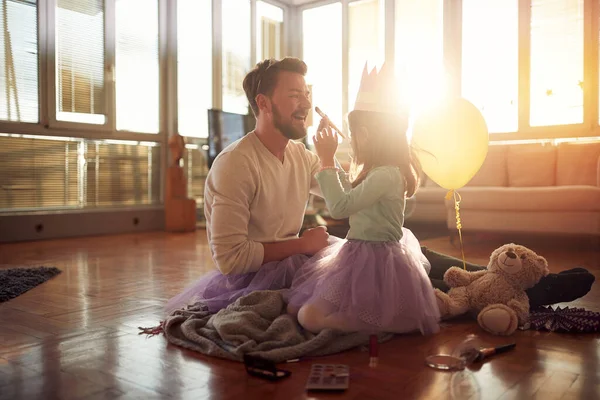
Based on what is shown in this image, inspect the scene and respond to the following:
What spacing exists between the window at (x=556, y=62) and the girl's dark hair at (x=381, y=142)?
15.0 feet

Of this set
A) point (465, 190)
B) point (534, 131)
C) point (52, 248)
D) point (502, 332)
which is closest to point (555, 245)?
point (465, 190)

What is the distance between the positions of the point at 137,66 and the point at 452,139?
4.58 meters

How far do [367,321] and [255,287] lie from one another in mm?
424

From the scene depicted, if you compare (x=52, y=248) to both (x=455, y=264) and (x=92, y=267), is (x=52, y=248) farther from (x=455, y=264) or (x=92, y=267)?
(x=455, y=264)

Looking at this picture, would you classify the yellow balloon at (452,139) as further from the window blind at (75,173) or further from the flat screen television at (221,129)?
the window blind at (75,173)

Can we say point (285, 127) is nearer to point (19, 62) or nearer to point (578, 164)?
point (578, 164)

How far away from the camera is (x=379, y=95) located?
175cm

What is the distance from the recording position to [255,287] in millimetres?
1792

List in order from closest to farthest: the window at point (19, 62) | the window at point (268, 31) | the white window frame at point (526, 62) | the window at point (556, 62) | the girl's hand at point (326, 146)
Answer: the girl's hand at point (326, 146), the window at point (19, 62), the white window frame at point (526, 62), the window at point (556, 62), the window at point (268, 31)

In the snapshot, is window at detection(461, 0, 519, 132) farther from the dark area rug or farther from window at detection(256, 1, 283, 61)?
the dark area rug

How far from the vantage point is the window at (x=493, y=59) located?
235 inches

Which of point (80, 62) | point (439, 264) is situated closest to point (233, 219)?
point (439, 264)

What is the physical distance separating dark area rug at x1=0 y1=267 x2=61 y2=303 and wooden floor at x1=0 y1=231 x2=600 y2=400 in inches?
3.4

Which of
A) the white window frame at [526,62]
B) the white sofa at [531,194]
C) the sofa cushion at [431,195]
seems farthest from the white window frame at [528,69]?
the sofa cushion at [431,195]
